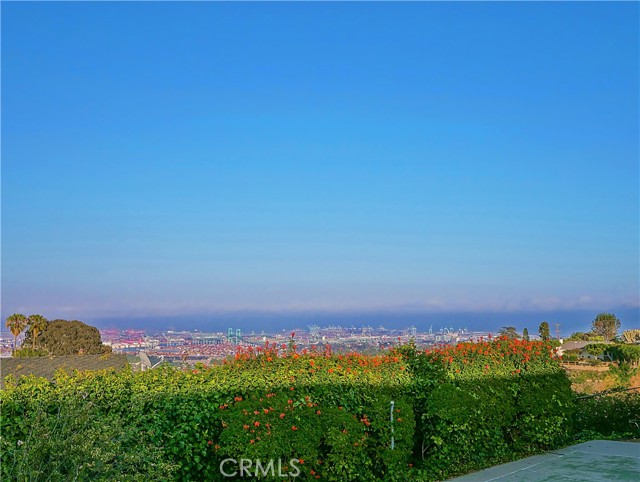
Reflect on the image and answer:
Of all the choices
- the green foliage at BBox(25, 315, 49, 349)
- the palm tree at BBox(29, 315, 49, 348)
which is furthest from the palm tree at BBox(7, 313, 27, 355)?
the palm tree at BBox(29, 315, 49, 348)

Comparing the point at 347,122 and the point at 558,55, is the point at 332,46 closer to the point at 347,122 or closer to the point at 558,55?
the point at 347,122

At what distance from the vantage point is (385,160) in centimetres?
1923

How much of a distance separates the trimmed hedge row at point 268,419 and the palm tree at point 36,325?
48.0 meters

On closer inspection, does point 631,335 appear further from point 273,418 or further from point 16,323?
point 273,418

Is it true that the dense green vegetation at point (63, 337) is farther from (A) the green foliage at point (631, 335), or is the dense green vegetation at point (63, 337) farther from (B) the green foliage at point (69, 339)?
(A) the green foliage at point (631, 335)

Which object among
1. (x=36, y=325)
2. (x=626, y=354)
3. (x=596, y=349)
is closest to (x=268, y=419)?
(x=626, y=354)

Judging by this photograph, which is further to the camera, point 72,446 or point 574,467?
point 574,467

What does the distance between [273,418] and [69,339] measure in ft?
174

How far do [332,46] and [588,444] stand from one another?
35.9 ft

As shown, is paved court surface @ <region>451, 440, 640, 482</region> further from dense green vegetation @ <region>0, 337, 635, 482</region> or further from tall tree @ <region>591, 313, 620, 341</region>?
tall tree @ <region>591, 313, 620, 341</region>

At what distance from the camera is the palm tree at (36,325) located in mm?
49562

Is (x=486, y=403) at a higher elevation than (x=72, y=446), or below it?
below

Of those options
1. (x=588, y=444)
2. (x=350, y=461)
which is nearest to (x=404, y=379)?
A: (x=350, y=461)

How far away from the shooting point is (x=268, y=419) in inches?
231
